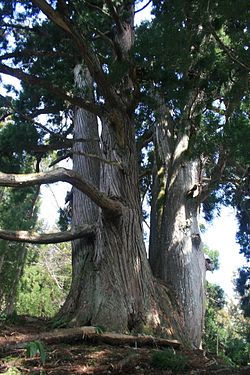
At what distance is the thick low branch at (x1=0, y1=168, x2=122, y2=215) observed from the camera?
4.12 m

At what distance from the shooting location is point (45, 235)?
Answer: 215 inches

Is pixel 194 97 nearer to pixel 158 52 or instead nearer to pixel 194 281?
pixel 158 52

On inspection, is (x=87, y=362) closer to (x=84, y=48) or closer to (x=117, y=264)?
(x=117, y=264)

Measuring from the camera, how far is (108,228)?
5.64 m

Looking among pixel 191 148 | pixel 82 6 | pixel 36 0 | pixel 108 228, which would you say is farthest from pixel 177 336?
pixel 82 6

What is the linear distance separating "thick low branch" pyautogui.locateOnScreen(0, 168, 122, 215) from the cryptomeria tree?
0.05 ft

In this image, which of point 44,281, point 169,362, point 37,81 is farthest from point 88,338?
point 44,281

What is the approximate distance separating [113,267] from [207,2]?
3.47 meters

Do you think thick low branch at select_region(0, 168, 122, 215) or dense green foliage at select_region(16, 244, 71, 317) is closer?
thick low branch at select_region(0, 168, 122, 215)

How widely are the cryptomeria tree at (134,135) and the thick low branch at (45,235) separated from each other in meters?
0.01

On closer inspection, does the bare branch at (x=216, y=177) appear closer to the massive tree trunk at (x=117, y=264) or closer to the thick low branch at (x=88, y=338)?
the massive tree trunk at (x=117, y=264)

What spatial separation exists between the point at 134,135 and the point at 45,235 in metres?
2.14

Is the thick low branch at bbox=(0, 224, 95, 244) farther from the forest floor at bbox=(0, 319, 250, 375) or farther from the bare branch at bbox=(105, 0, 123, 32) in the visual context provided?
the bare branch at bbox=(105, 0, 123, 32)


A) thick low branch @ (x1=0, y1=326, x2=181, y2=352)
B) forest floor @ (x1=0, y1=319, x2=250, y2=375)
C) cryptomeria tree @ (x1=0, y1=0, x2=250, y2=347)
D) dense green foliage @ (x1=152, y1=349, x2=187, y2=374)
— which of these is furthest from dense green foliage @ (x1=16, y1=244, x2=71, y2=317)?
dense green foliage @ (x1=152, y1=349, x2=187, y2=374)
